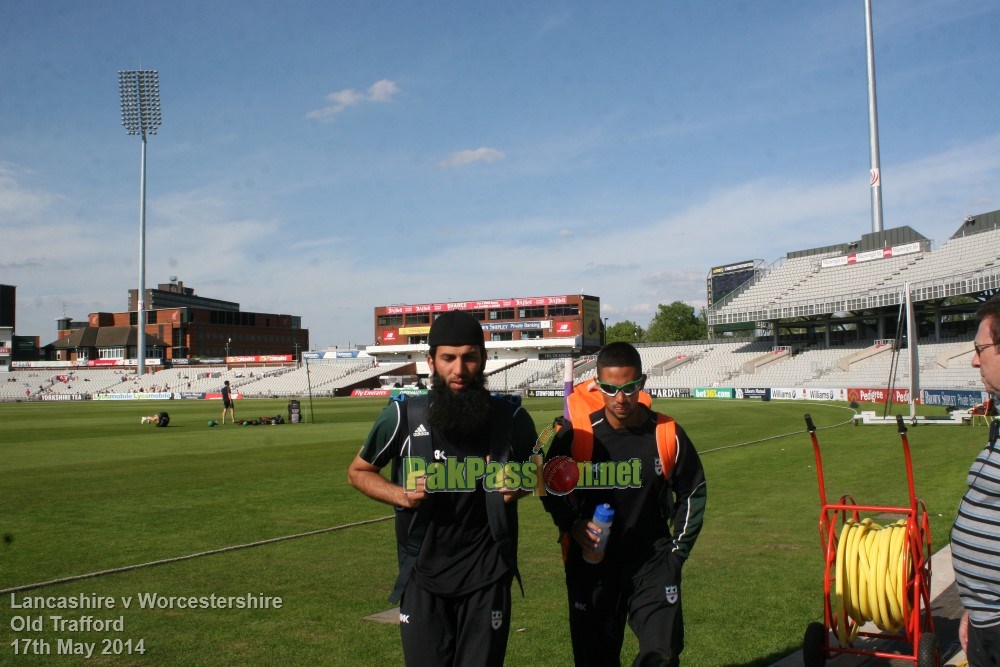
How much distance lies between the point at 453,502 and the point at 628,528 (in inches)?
44.6

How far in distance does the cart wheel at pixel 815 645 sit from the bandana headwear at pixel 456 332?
3136 mm

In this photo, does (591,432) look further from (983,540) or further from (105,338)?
(105,338)

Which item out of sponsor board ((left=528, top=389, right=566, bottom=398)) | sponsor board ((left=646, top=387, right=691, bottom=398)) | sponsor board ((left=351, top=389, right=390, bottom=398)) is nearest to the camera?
sponsor board ((left=646, top=387, right=691, bottom=398))

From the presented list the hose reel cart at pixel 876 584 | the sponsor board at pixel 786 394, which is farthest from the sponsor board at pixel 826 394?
the hose reel cart at pixel 876 584

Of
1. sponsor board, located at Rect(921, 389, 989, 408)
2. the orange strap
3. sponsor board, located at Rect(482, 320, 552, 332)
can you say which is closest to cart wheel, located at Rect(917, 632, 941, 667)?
the orange strap

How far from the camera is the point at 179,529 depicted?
1027 centimetres

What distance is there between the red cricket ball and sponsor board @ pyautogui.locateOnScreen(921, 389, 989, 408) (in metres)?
35.0

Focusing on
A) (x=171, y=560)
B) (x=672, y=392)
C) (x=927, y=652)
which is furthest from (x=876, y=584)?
(x=672, y=392)

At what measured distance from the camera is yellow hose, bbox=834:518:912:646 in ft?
15.8

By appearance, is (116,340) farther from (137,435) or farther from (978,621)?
(978,621)

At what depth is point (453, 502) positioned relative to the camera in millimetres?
3436

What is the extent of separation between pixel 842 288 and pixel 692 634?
67.6 meters

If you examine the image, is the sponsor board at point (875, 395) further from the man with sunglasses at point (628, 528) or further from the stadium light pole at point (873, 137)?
the man with sunglasses at point (628, 528)

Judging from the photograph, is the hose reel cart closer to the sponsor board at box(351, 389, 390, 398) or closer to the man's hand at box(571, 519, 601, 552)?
the man's hand at box(571, 519, 601, 552)
